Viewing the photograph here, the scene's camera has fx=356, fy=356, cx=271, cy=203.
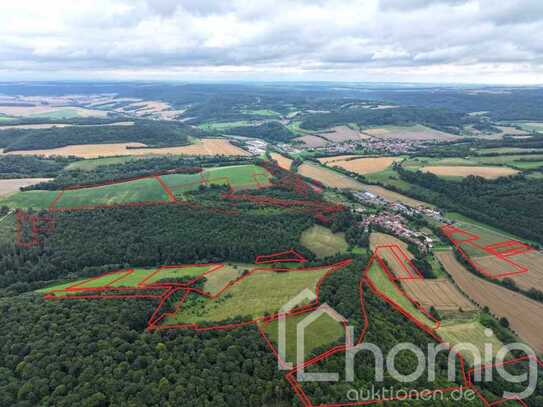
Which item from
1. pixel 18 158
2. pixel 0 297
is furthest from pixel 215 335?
pixel 18 158

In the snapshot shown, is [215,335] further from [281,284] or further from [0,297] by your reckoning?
[0,297]

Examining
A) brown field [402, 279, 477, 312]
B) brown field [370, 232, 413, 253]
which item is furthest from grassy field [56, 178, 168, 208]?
brown field [402, 279, 477, 312]

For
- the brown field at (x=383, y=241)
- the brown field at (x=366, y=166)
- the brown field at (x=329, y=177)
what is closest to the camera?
the brown field at (x=383, y=241)

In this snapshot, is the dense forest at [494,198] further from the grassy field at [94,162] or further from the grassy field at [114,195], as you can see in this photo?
the grassy field at [94,162]

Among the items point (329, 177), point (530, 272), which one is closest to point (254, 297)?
point (530, 272)

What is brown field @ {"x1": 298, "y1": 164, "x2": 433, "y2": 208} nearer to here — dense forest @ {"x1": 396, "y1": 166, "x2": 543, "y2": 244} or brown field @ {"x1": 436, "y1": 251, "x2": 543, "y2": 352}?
dense forest @ {"x1": 396, "y1": 166, "x2": 543, "y2": 244}

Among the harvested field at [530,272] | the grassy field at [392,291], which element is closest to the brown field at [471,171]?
the harvested field at [530,272]

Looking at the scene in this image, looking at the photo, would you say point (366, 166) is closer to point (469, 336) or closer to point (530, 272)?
point (530, 272)
